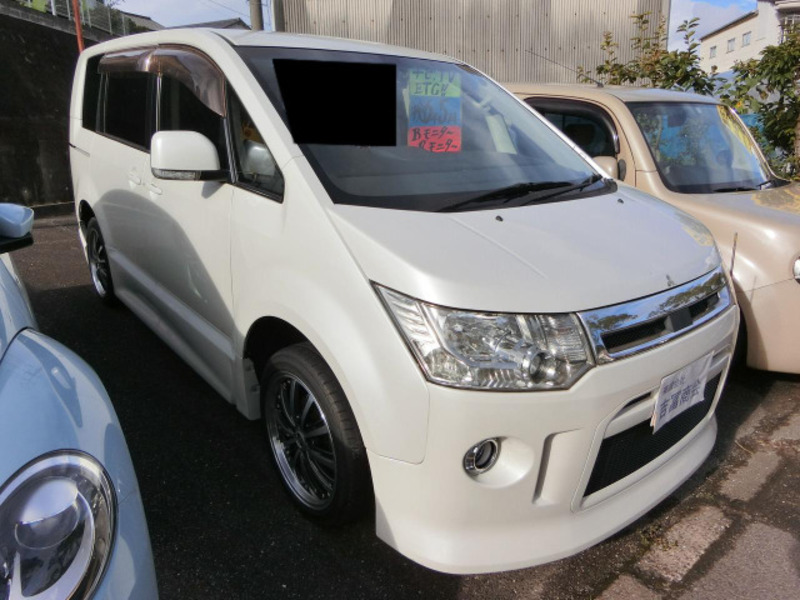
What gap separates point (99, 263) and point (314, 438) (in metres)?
2.95

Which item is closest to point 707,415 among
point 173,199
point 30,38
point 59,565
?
point 59,565

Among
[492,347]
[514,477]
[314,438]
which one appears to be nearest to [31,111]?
[314,438]

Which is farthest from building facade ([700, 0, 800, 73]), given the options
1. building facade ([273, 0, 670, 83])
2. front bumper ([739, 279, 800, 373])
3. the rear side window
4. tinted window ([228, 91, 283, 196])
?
tinted window ([228, 91, 283, 196])

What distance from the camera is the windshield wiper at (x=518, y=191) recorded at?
2190 millimetres

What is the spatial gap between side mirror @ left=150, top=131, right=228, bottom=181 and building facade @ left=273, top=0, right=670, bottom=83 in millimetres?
10599

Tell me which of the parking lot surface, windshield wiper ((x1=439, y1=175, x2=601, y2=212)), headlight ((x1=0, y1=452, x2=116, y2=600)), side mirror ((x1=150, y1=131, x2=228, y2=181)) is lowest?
the parking lot surface

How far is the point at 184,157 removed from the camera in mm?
2330

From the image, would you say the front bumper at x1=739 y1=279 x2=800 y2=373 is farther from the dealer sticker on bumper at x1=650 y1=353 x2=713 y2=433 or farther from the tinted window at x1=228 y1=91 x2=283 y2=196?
the tinted window at x1=228 y1=91 x2=283 y2=196

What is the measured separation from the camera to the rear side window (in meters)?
4.07

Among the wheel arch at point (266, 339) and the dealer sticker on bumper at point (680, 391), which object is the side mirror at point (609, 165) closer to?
the dealer sticker on bumper at point (680, 391)

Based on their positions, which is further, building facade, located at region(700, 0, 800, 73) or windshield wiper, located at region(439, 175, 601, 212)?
building facade, located at region(700, 0, 800, 73)

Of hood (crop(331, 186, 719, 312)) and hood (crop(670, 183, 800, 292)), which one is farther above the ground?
hood (crop(331, 186, 719, 312))

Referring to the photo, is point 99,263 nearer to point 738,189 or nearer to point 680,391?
point 680,391

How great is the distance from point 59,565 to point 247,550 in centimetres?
119
